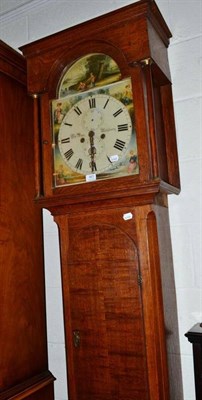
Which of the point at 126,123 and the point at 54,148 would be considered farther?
the point at 54,148

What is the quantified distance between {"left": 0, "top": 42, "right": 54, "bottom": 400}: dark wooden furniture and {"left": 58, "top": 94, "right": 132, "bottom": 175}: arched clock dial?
0.94 feet

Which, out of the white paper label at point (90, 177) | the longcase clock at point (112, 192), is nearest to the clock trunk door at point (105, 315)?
the longcase clock at point (112, 192)

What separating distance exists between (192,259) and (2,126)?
0.85m

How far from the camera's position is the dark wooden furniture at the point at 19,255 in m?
1.29

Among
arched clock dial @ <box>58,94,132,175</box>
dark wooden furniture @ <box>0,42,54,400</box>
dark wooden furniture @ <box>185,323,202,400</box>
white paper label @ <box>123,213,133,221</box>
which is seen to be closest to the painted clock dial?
arched clock dial @ <box>58,94,132,175</box>

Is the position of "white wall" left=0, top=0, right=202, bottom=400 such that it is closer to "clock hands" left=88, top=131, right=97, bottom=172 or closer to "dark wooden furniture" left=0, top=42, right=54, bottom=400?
"clock hands" left=88, top=131, right=97, bottom=172

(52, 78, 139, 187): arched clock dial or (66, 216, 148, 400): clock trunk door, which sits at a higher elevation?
(52, 78, 139, 187): arched clock dial

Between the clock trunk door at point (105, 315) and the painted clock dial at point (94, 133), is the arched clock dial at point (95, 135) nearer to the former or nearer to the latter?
the painted clock dial at point (94, 133)

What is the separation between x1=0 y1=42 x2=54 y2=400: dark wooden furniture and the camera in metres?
1.29

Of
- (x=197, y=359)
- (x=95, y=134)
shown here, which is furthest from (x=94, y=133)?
(x=197, y=359)

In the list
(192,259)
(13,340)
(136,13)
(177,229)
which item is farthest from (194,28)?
(13,340)

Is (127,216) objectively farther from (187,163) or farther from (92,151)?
(187,163)

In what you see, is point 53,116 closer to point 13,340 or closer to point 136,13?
point 136,13

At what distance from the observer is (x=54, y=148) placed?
1.23 metres
